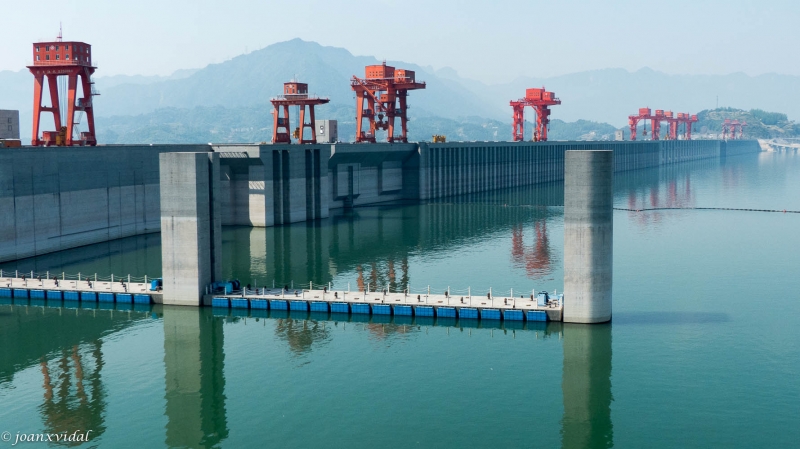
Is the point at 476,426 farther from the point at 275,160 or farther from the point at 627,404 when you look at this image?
the point at 275,160

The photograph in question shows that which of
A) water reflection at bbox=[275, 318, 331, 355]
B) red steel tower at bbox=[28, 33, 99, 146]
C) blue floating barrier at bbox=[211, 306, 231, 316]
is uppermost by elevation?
red steel tower at bbox=[28, 33, 99, 146]

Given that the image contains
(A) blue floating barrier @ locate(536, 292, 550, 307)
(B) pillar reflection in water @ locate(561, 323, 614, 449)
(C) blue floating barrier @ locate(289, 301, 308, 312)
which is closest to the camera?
(B) pillar reflection in water @ locate(561, 323, 614, 449)

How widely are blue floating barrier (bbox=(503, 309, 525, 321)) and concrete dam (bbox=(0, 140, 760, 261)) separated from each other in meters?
49.3

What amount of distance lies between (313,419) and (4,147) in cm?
5689

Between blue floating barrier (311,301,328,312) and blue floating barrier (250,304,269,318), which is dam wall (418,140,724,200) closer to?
blue floating barrier (250,304,269,318)

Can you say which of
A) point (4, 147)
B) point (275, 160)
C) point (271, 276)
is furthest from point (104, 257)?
point (275, 160)

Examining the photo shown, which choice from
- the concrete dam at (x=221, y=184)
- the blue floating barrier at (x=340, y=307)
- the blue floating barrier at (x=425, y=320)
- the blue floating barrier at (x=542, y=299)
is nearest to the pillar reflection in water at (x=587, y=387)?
the blue floating barrier at (x=542, y=299)

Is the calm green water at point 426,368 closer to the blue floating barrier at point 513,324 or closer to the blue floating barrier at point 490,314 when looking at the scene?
the blue floating barrier at point 513,324

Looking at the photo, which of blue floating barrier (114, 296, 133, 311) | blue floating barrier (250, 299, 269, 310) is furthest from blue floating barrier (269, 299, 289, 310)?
blue floating barrier (114, 296, 133, 311)

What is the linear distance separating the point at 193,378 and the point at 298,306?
13.8m

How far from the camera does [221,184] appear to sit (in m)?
107

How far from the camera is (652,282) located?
69438 millimetres

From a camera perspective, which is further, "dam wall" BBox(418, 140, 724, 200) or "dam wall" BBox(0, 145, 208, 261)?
"dam wall" BBox(418, 140, 724, 200)

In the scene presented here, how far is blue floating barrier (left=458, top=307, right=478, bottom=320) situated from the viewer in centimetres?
5575
